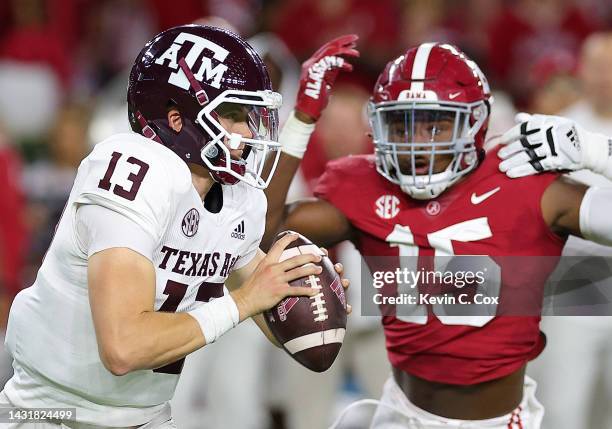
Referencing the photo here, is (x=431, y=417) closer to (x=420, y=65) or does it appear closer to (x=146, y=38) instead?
(x=420, y=65)

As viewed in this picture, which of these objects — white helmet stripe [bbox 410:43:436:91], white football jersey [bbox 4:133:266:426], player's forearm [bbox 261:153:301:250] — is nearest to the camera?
white football jersey [bbox 4:133:266:426]

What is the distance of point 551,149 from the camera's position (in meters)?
3.28

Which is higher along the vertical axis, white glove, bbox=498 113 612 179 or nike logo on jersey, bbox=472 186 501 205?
white glove, bbox=498 113 612 179

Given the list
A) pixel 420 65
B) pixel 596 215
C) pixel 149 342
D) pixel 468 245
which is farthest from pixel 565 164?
pixel 149 342

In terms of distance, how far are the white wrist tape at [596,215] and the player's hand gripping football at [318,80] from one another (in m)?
0.87

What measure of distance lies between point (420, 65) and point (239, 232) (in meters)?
0.84

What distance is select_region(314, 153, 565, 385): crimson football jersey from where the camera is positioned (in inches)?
130

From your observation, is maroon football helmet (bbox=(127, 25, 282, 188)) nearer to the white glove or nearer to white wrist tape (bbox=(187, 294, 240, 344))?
white wrist tape (bbox=(187, 294, 240, 344))

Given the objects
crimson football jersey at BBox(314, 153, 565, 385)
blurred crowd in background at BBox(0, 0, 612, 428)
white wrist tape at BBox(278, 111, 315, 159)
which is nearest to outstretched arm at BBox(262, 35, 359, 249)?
white wrist tape at BBox(278, 111, 315, 159)

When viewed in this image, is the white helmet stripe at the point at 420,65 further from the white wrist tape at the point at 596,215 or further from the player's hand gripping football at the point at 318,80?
the white wrist tape at the point at 596,215

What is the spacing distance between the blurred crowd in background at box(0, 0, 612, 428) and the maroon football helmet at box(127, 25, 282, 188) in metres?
2.77

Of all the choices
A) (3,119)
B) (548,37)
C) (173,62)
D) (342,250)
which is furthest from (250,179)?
(548,37)

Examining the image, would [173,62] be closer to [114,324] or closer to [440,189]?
[114,324]

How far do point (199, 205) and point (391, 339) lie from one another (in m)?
0.88
